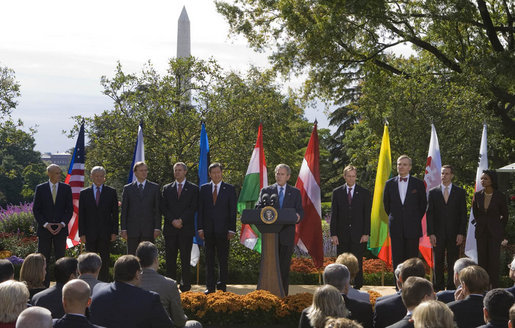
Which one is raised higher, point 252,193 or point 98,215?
point 252,193

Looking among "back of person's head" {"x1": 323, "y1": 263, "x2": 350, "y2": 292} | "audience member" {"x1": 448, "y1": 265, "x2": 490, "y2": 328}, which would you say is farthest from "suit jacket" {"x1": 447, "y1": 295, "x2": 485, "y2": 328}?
"back of person's head" {"x1": 323, "y1": 263, "x2": 350, "y2": 292}

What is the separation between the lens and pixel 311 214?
11.1 meters

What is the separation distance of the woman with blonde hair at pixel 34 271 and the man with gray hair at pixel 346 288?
2.55 m

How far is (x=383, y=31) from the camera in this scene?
21219 mm

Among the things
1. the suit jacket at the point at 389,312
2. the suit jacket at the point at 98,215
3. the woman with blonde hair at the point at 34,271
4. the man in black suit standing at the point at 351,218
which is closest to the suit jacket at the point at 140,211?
Answer: the suit jacket at the point at 98,215

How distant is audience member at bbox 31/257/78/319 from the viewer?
17.8 feet

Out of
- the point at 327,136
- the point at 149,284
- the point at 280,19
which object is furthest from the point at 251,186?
the point at 327,136

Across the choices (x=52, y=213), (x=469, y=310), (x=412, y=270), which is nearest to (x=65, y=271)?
(x=412, y=270)

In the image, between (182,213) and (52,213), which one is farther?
(52,213)

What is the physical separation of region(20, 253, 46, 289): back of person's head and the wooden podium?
3.37 meters

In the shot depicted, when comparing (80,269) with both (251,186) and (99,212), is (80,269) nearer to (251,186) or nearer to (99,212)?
(99,212)

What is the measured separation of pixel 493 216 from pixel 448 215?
→ 667mm

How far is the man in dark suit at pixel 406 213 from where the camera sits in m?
9.94

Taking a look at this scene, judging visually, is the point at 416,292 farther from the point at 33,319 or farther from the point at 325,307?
the point at 33,319
